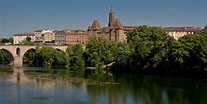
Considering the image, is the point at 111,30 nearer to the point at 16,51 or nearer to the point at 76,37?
the point at 76,37

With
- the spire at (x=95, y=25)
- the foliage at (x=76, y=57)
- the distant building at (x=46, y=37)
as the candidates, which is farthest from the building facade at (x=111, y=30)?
the distant building at (x=46, y=37)

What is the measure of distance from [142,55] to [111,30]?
182 ft

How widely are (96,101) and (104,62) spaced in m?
37.5

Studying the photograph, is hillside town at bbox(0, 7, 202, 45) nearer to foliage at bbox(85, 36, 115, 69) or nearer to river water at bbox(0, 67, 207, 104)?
foliage at bbox(85, 36, 115, 69)

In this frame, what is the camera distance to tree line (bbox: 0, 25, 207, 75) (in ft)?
145

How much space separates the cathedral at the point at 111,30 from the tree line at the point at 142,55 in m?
26.3

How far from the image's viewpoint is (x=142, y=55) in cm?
5228

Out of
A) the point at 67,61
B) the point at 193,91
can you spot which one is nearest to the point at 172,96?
the point at 193,91

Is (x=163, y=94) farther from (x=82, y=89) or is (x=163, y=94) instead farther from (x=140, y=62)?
(x=140, y=62)

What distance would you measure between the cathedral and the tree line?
86.2 feet

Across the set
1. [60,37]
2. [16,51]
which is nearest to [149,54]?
[16,51]

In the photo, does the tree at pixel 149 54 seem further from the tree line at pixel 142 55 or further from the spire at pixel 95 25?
the spire at pixel 95 25

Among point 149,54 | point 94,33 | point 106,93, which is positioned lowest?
point 106,93

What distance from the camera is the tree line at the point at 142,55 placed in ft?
145
